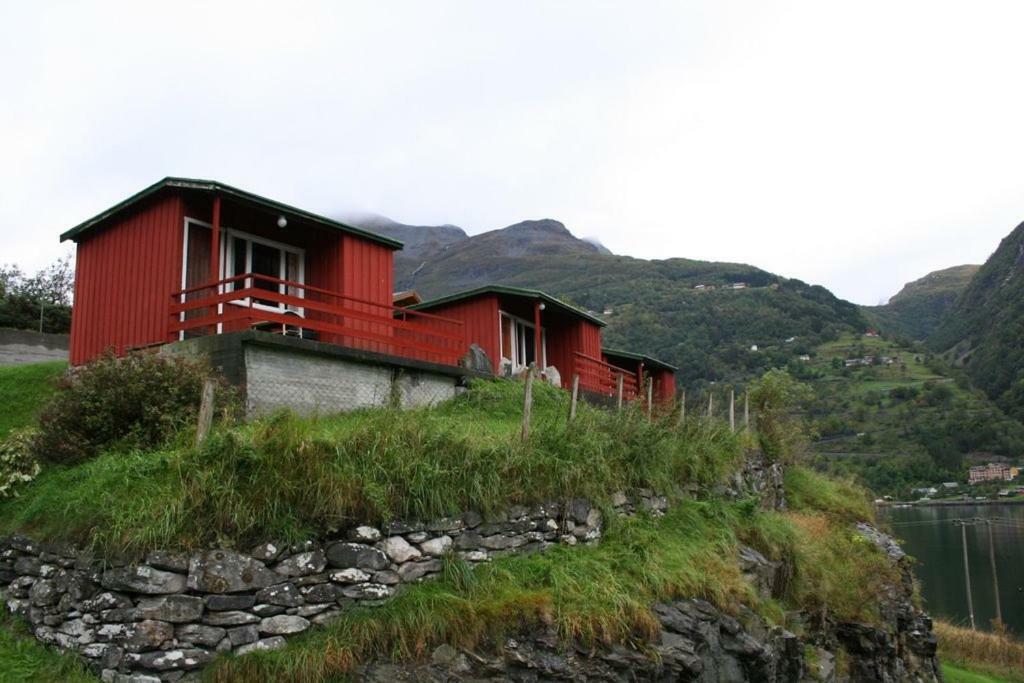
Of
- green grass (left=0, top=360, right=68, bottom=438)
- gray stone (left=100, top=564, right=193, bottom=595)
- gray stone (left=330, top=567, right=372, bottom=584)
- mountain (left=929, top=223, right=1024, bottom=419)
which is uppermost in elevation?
mountain (left=929, top=223, right=1024, bottom=419)

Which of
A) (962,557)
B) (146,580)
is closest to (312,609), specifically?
(146,580)

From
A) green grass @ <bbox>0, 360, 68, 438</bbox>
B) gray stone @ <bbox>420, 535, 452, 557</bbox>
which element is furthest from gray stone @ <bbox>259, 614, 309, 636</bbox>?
green grass @ <bbox>0, 360, 68, 438</bbox>

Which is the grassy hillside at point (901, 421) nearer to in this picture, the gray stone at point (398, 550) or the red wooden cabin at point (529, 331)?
the red wooden cabin at point (529, 331)

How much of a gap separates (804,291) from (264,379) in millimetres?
134020

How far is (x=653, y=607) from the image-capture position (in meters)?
9.48

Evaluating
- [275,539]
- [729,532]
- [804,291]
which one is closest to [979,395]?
[804,291]

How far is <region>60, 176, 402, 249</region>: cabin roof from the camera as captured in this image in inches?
552

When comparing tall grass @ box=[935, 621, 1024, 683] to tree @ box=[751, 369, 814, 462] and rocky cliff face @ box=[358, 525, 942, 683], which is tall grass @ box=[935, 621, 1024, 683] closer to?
tree @ box=[751, 369, 814, 462]

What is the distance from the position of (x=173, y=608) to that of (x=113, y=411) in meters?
3.76

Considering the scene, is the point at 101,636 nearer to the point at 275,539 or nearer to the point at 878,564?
the point at 275,539

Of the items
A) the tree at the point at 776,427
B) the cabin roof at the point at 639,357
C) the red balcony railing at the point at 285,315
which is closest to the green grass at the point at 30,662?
the red balcony railing at the point at 285,315

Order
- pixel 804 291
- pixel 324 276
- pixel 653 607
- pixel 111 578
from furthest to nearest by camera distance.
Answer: pixel 804 291 → pixel 324 276 → pixel 653 607 → pixel 111 578

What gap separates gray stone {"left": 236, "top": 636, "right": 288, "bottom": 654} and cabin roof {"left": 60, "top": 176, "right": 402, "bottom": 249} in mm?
9149

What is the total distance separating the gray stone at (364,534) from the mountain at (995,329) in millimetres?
106539
